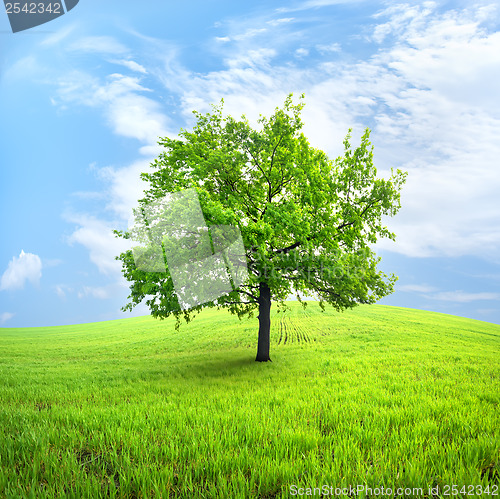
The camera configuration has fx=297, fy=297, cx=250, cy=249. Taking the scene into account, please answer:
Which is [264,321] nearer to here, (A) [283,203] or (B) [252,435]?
(A) [283,203]

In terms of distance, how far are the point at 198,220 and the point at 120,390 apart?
23.6 ft

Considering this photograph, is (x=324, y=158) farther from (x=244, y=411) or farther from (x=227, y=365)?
(x=244, y=411)

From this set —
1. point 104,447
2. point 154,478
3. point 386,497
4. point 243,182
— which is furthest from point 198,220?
point 386,497

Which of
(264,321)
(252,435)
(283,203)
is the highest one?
(283,203)

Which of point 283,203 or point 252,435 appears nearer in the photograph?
point 252,435

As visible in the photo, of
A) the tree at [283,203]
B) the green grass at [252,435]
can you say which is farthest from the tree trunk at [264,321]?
the green grass at [252,435]

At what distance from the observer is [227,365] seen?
16484 mm

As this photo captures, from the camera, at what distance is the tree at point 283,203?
49.2 ft

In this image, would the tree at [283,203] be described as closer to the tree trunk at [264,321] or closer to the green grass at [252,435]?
the tree trunk at [264,321]

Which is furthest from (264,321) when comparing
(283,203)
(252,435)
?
(252,435)

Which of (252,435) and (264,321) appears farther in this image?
(264,321)

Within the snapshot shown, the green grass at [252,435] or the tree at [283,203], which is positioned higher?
the tree at [283,203]

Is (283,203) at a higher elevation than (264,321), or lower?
higher

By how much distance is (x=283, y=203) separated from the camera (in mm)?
15953
